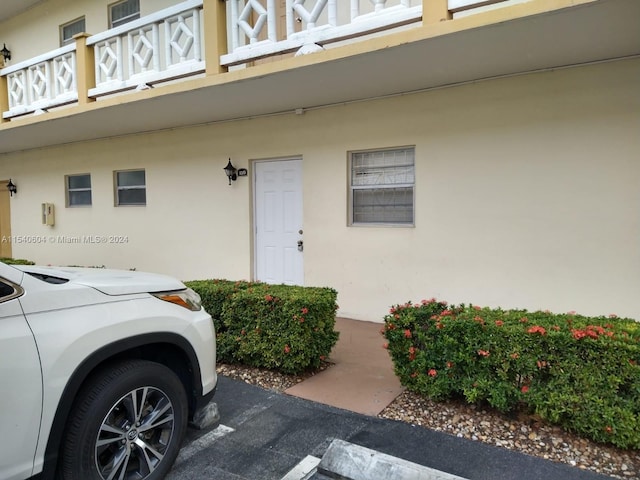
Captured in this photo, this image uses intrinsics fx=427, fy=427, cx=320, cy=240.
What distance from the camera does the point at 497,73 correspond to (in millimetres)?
4855

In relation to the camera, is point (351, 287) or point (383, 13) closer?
point (383, 13)

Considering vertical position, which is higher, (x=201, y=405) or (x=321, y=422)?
(x=201, y=405)

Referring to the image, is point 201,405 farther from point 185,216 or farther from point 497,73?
point 185,216

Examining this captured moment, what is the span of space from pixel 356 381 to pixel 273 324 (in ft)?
3.05

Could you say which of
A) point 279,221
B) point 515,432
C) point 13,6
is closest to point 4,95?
point 13,6

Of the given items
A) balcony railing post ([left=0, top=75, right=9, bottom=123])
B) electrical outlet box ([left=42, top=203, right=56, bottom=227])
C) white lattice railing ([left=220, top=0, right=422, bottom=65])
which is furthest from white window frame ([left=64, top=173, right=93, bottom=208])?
white lattice railing ([left=220, top=0, right=422, bottom=65])

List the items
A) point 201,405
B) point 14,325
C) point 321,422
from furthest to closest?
point 321,422 → point 201,405 → point 14,325

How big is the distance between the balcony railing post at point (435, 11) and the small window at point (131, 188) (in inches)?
249

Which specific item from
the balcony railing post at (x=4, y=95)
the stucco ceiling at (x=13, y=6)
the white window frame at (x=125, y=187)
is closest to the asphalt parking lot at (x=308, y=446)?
the white window frame at (x=125, y=187)

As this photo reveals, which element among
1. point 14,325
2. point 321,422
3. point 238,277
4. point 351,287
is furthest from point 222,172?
point 14,325

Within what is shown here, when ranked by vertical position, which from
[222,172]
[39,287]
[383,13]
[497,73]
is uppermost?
[383,13]

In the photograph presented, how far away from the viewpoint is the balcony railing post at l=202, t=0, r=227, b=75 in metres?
5.33

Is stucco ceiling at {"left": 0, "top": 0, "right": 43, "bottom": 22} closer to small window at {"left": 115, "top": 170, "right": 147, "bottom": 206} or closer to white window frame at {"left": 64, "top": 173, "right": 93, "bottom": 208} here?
white window frame at {"left": 64, "top": 173, "right": 93, "bottom": 208}

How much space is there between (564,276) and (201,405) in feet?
13.4
